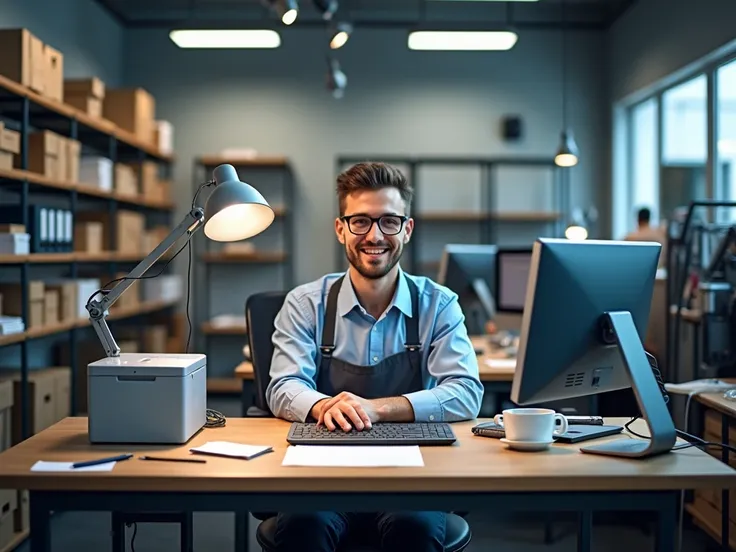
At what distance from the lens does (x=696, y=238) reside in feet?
14.7

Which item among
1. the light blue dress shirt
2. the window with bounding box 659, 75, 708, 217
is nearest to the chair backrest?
the light blue dress shirt

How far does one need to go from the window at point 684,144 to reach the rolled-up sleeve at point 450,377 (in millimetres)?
3867

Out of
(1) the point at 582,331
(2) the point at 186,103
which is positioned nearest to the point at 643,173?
(2) the point at 186,103

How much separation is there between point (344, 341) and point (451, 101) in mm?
5365

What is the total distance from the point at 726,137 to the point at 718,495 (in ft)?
9.22

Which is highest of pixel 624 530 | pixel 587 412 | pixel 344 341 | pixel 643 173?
pixel 643 173

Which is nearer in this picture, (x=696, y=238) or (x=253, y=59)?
(x=696, y=238)

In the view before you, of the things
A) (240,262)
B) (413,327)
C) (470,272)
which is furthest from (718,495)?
(240,262)

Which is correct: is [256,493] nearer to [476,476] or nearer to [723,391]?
[476,476]

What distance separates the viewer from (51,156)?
4.27 metres

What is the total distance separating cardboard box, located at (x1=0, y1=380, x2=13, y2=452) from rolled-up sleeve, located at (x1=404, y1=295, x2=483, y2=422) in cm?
206

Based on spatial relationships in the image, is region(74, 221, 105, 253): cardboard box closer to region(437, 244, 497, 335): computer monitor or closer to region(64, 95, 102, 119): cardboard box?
region(64, 95, 102, 119): cardboard box

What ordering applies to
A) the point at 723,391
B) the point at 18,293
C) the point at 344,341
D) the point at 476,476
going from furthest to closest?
the point at 18,293, the point at 723,391, the point at 344,341, the point at 476,476

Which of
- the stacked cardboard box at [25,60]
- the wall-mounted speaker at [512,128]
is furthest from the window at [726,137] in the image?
the stacked cardboard box at [25,60]
